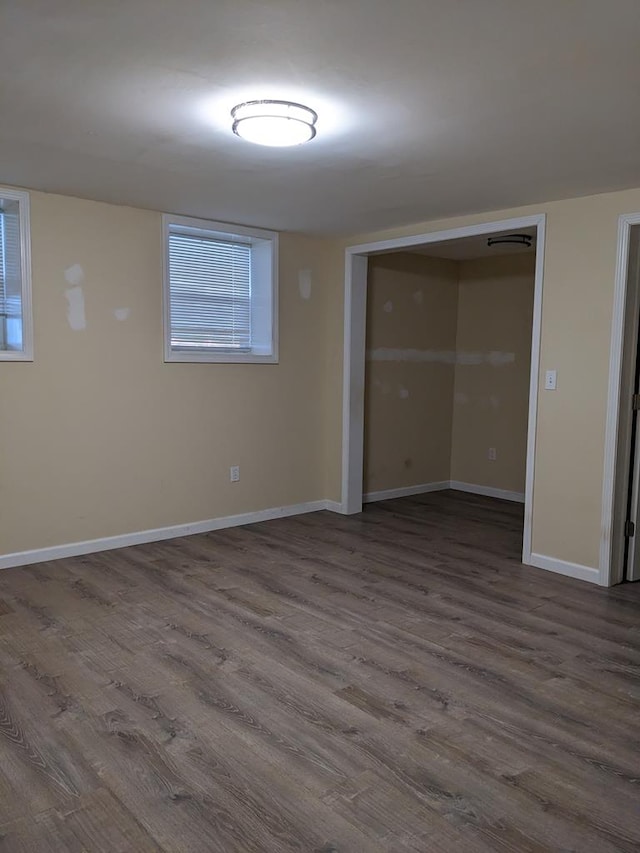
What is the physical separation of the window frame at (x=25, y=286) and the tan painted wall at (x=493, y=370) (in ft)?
13.7

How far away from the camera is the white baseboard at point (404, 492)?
6160 mm

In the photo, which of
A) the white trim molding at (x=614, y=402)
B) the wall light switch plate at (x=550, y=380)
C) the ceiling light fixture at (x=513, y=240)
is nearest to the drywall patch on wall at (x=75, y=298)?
the wall light switch plate at (x=550, y=380)

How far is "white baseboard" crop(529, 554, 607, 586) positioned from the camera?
13.1 ft

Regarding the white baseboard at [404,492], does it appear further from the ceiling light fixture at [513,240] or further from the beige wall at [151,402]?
the ceiling light fixture at [513,240]

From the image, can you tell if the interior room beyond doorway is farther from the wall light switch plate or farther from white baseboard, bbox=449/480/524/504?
the wall light switch plate

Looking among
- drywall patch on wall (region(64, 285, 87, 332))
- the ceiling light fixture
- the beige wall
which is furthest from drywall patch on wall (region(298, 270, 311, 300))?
drywall patch on wall (region(64, 285, 87, 332))

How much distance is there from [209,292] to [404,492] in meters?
2.72

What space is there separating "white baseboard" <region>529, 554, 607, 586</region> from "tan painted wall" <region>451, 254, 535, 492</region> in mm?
2018

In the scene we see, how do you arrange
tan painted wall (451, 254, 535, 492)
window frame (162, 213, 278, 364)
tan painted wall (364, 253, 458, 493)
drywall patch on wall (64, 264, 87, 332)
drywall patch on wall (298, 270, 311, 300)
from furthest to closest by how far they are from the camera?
1. tan painted wall (451, 254, 535, 492)
2. tan painted wall (364, 253, 458, 493)
3. drywall patch on wall (298, 270, 311, 300)
4. window frame (162, 213, 278, 364)
5. drywall patch on wall (64, 264, 87, 332)

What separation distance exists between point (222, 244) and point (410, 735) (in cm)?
387

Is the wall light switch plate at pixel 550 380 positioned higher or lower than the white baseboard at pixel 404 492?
higher

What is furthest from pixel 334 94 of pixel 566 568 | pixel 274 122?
pixel 566 568

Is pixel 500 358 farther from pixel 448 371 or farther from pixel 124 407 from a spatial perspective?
pixel 124 407

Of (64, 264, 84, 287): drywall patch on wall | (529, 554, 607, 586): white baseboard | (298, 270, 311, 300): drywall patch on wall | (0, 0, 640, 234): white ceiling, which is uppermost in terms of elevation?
(0, 0, 640, 234): white ceiling
